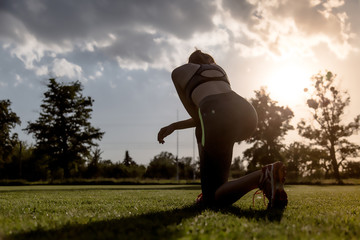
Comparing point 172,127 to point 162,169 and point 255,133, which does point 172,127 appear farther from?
point 162,169

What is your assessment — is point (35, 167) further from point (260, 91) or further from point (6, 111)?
point (260, 91)

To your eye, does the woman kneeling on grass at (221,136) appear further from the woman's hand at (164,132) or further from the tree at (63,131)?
the tree at (63,131)

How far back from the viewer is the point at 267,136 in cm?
3931

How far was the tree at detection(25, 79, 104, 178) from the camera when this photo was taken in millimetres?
38625

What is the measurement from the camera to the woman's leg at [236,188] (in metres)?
2.80

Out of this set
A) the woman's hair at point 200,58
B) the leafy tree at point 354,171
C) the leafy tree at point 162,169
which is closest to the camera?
the woman's hair at point 200,58

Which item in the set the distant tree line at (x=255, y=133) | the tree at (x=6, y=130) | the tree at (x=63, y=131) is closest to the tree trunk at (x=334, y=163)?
the distant tree line at (x=255, y=133)

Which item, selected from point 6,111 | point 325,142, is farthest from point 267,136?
point 6,111

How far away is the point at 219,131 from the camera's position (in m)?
2.97

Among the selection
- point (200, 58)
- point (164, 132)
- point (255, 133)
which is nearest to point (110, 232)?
point (164, 132)

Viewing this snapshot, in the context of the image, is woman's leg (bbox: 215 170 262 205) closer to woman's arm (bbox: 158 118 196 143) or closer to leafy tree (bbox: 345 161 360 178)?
woman's arm (bbox: 158 118 196 143)

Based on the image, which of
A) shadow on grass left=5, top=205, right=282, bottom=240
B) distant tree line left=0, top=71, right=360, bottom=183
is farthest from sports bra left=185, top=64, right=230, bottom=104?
distant tree line left=0, top=71, right=360, bottom=183

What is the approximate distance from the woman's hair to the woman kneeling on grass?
0.37 m

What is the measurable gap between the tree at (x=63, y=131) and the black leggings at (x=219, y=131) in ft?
127
